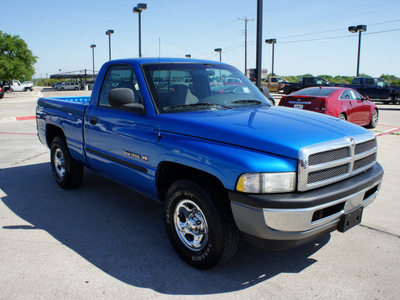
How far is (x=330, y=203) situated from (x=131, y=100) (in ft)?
6.88

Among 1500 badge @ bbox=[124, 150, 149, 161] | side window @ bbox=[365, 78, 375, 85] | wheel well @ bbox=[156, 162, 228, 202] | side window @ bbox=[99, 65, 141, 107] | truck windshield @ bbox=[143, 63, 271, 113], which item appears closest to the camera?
wheel well @ bbox=[156, 162, 228, 202]

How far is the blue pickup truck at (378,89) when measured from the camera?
24.1 m

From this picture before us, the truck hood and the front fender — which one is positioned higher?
the truck hood

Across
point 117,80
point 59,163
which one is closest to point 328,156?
point 117,80

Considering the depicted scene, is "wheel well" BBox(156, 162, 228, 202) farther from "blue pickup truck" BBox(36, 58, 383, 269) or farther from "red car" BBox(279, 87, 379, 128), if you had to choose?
"red car" BBox(279, 87, 379, 128)

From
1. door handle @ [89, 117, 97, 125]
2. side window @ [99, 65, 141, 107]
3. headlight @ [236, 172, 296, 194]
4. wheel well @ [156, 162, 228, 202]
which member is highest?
side window @ [99, 65, 141, 107]

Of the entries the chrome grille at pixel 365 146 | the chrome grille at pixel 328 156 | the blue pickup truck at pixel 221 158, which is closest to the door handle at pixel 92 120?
the blue pickup truck at pixel 221 158

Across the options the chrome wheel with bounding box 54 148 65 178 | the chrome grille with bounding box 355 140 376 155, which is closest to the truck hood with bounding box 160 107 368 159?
the chrome grille with bounding box 355 140 376 155

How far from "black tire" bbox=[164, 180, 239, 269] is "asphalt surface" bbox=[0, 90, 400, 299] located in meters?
0.17

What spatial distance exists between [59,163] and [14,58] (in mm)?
38776

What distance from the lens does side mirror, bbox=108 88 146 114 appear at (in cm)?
358

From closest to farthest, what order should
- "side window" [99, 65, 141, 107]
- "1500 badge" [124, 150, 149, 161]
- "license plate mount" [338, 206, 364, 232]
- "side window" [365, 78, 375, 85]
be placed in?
"license plate mount" [338, 206, 364, 232] < "1500 badge" [124, 150, 149, 161] < "side window" [99, 65, 141, 107] < "side window" [365, 78, 375, 85]

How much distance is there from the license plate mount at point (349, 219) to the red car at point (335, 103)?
749 cm

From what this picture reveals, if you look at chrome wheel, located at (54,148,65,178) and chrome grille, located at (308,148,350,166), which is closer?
chrome grille, located at (308,148,350,166)
